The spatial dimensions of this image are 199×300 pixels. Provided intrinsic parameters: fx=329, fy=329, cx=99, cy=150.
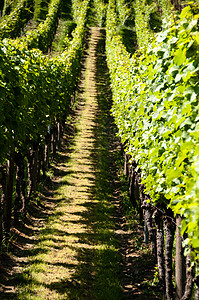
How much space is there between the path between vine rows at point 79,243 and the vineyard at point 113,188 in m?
0.03

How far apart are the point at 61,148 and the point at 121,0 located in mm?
47900

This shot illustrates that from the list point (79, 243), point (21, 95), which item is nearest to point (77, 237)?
point (79, 243)

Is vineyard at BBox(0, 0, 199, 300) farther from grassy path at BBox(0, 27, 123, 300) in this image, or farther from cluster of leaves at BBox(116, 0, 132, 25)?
cluster of leaves at BBox(116, 0, 132, 25)

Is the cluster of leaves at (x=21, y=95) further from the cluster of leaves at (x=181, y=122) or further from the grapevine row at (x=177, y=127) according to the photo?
the cluster of leaves at (x=181, y=122)

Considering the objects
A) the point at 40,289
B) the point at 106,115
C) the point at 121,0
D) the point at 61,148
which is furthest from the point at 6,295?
the point at 121,0

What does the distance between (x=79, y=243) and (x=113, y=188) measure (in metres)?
4.69

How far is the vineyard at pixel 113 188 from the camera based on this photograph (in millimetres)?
3961

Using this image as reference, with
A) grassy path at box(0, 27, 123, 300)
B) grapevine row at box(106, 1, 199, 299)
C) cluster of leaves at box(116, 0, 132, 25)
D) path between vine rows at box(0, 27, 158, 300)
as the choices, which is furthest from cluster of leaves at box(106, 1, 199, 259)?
cluster of leaves at box(116, 0, 132, 25)

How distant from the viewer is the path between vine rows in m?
6.89

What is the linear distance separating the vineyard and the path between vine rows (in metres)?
Result: 0.03

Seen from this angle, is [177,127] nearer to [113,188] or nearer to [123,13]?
[113,188]

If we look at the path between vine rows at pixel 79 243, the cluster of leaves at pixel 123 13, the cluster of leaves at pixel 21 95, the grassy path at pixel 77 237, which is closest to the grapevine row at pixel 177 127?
the path between vine rows at pixel 79 243

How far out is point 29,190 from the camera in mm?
10906

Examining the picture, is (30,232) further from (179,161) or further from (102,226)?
(179,161)
